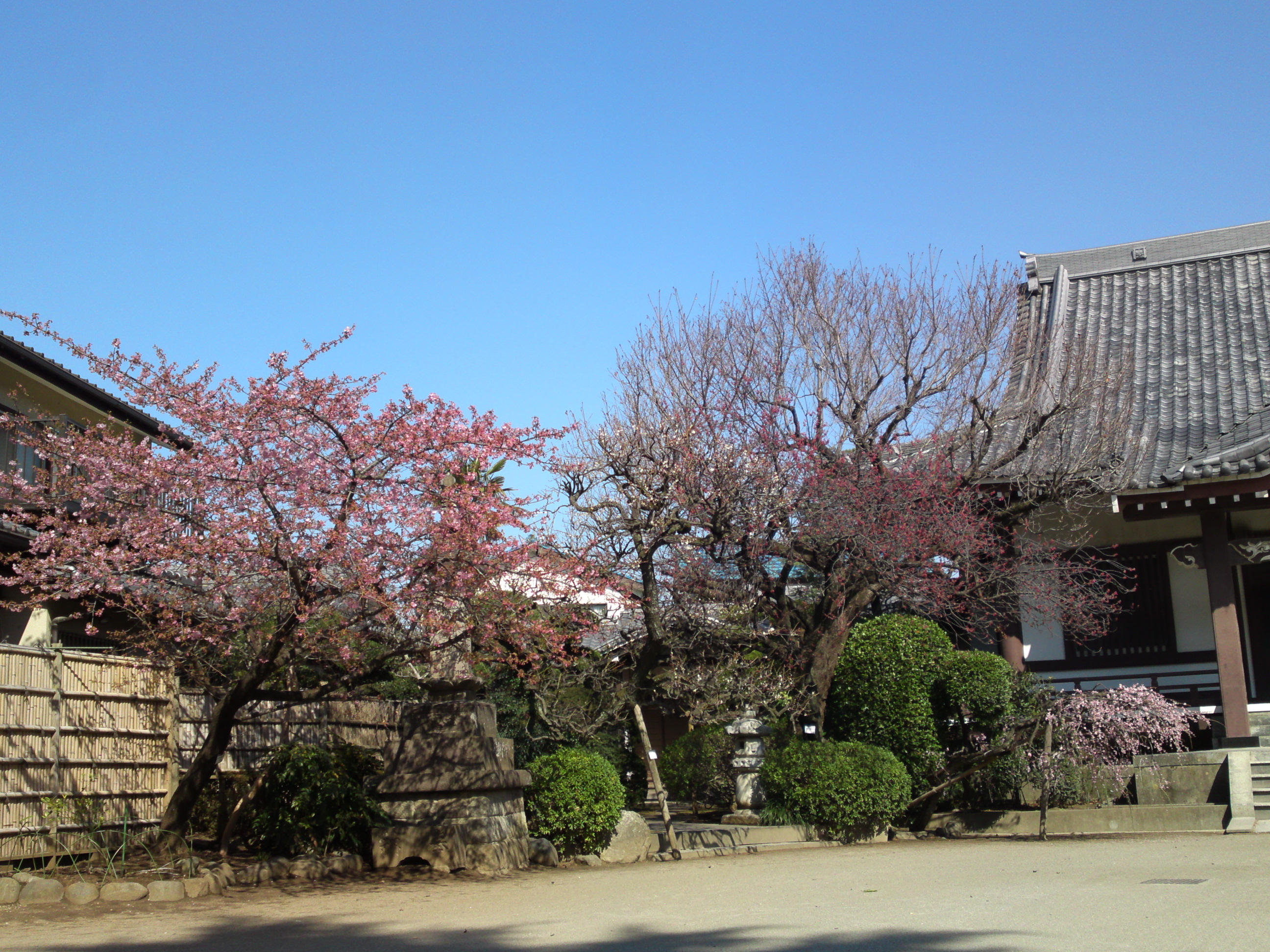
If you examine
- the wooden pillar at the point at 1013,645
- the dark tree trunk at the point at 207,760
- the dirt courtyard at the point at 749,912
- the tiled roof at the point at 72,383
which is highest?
the tiled roof at the point at 72,383

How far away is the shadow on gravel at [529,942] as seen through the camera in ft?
19.2

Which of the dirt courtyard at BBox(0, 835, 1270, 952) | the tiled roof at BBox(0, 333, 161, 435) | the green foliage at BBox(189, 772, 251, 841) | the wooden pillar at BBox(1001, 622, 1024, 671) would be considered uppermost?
the tiled roof at BBox(0, 333, 161, 435)

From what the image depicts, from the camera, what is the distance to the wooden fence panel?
28.1 ft

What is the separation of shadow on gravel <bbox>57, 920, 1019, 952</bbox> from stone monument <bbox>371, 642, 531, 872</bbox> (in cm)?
281

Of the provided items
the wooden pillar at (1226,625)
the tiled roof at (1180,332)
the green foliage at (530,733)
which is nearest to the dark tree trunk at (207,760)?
the green foliage at (530,733)

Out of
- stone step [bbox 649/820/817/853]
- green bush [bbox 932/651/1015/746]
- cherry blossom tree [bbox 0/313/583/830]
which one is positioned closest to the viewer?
cherry blossom tree [bbox 0/313/583/830]

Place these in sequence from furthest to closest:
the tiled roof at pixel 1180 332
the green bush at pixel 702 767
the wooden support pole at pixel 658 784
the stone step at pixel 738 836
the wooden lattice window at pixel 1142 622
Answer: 1. the green bush at pixel 702 767
2. the wooden lattice window at pixel 1142 622
3. the tiled roof at pixel 1180 332
4. the stone step at pixel 738 836
5. the wooden support pole at pixel 658 784

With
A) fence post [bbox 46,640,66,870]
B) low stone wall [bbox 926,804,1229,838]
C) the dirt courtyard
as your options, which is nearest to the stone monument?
the dirt courtyard

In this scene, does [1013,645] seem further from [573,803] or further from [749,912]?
[749,912]

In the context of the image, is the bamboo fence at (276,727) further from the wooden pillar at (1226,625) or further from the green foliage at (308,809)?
the wooden pillar at (1226,625)

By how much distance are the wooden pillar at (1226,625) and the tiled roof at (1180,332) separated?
1.10 meters

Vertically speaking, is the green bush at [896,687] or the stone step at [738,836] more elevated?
the green bush at [896,687]

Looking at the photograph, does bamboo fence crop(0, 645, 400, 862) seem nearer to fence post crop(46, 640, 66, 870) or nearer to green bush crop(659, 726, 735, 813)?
fence post crop(46, 640, 66, 870)

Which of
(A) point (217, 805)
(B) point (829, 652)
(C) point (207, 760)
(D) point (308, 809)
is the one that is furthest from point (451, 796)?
(B) point (829, 652)
